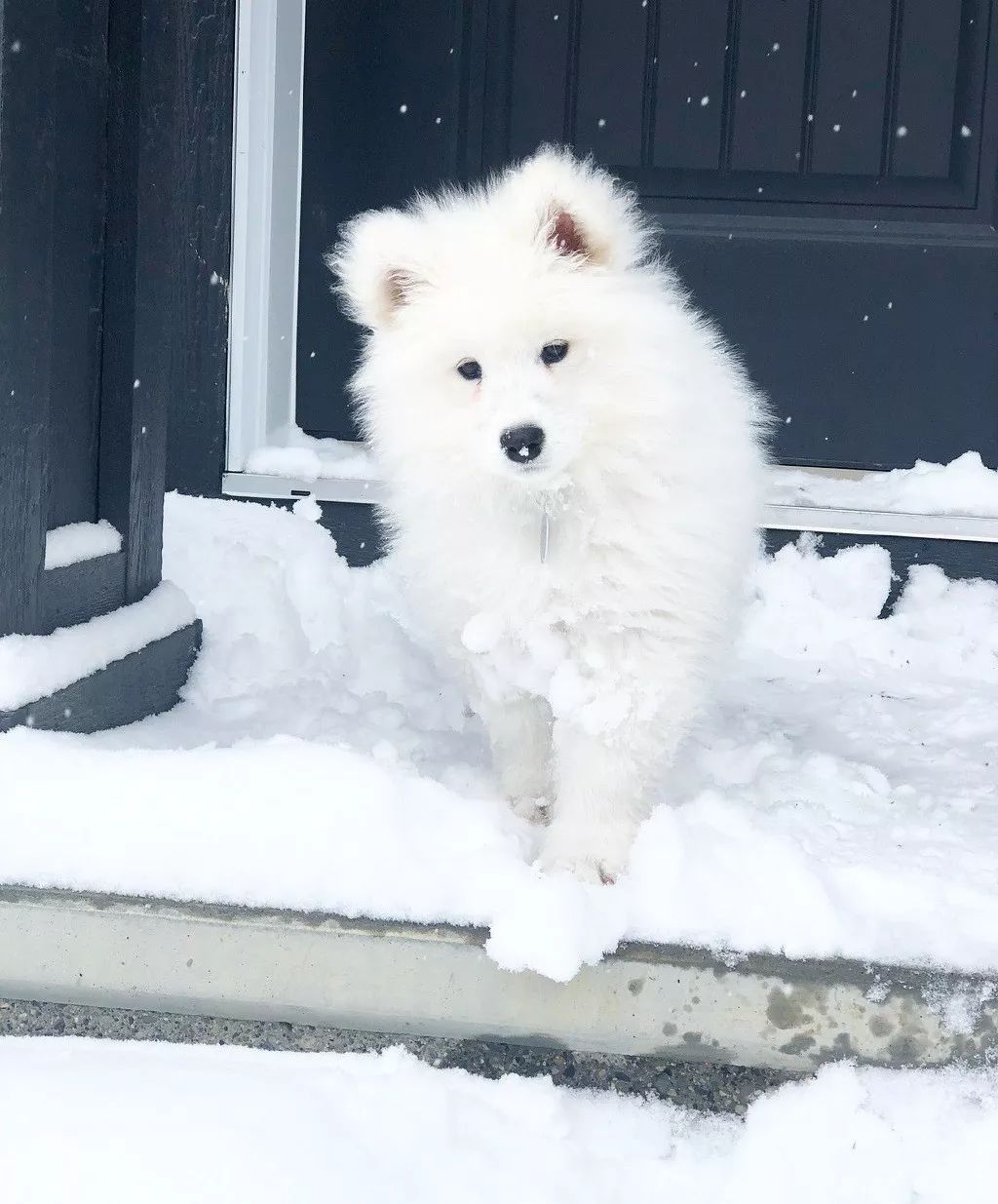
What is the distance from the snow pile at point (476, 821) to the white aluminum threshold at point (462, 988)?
3 cm

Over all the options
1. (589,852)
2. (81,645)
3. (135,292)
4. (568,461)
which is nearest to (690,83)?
(135,292)

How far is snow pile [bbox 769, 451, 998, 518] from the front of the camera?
3.46 metres

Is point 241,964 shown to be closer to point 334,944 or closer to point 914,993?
point 334,944

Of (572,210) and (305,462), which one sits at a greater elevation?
(572,210)

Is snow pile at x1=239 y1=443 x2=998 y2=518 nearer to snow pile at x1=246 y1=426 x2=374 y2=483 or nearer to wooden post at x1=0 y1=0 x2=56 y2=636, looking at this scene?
snow pile at x1=246 y1=426 x2=374 y2=483

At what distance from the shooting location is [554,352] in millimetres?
1835

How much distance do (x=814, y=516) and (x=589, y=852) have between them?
1936 mm

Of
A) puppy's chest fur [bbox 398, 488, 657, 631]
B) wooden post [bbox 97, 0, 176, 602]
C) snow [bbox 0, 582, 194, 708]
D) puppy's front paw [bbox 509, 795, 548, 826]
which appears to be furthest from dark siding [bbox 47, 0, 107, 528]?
puppy's front paw [bbox 509, 795, 548, 826]

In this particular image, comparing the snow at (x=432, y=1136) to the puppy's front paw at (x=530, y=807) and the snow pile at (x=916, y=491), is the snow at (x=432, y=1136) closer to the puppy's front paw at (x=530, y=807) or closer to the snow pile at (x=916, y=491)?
the puppy's front paw at (x=530, y=807)

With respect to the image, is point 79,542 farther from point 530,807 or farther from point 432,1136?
point 432,1136

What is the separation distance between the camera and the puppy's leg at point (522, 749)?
2.07 metres

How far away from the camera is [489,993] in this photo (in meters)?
1.59

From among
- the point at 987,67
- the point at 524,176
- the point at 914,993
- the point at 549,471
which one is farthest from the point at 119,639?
the point at 987,67

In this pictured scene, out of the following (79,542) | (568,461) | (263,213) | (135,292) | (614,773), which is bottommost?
(614,773)
